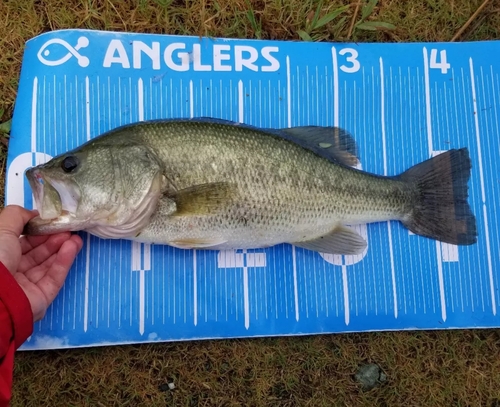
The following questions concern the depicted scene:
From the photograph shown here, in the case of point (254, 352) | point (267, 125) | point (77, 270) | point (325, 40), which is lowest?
point (254, 352)

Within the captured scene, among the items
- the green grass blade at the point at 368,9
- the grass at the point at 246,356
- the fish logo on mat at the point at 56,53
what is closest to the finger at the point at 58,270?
the grass at the point at 246,356

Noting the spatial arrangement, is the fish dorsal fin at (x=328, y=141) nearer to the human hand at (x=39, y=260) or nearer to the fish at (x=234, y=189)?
the fish at (x=234, y=189)

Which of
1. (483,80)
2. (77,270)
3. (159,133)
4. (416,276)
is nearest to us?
(159,133)

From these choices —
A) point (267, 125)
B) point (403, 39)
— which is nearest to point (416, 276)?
point (267, 125)

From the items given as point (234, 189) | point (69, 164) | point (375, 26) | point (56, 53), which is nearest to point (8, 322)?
point (69, 164)

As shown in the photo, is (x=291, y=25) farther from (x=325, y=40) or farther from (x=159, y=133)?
(x=159, y=133)

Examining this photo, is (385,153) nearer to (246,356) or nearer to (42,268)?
(246,356)

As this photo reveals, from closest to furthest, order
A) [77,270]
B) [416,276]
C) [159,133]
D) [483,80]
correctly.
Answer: [159,133] < [77,270] < [416,276] < [483,80]

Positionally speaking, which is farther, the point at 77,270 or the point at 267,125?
the point at 267,125
